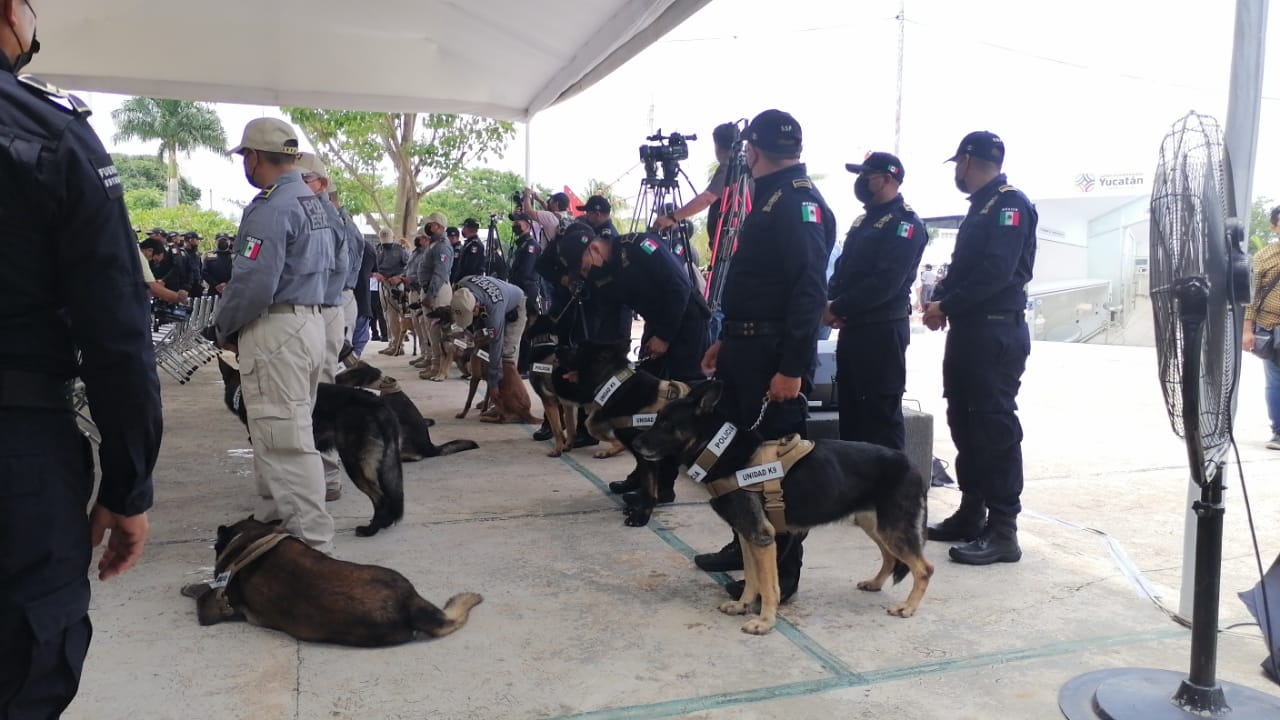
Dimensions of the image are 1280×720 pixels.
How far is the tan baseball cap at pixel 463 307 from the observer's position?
7297 mm

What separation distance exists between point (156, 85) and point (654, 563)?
879 centimetres

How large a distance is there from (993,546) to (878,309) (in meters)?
1.22

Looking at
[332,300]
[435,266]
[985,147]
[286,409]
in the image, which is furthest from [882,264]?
[435,266]

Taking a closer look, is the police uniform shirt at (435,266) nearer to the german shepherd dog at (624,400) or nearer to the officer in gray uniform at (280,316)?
the german shepherd dog at (624,400)

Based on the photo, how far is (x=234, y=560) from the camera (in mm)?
3178

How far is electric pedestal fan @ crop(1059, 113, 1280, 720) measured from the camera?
2.42m

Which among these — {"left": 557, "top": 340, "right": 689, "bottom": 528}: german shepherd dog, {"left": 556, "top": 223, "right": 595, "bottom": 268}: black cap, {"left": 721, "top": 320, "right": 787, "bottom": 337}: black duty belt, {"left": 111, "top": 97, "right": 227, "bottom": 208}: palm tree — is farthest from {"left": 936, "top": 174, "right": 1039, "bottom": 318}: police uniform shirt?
{"left": 111, "top": 97, "right": 227, "bottom": 208}: palm tree

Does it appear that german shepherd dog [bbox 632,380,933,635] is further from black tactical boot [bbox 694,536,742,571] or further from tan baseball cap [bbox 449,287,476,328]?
tan baseball cap [bbox 449,287,476,328]

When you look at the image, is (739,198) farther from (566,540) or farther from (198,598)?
(198,598)

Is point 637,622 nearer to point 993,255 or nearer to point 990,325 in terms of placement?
point 990,325

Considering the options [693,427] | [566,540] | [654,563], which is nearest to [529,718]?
[693,427]

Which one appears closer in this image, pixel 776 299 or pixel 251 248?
pixel 251 248

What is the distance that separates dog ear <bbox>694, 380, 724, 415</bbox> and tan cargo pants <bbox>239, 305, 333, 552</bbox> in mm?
1728

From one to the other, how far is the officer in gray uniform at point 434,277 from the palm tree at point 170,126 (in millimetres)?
46168
